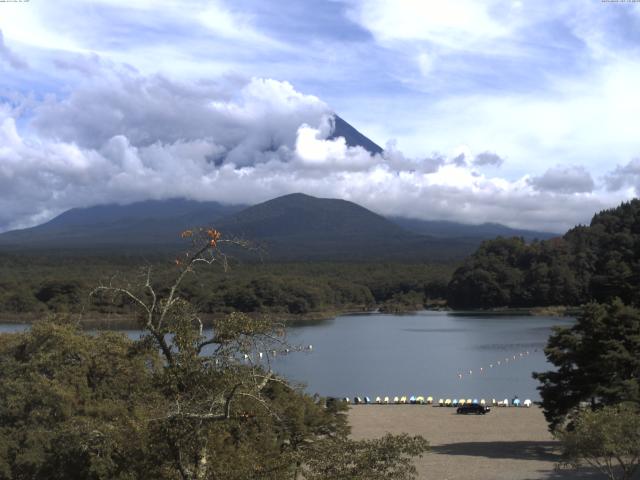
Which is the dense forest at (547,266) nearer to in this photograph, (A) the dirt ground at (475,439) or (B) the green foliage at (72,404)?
(A) the dirt ground at (475,439)

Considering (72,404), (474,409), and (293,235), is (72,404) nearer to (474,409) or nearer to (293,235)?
(474,409)

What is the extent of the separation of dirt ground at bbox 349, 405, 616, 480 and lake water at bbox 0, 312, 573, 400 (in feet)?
16.6

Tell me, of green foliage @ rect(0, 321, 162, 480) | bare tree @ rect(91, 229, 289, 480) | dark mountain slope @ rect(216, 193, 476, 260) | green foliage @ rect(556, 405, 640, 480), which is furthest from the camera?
dark mountain slope @ rect(216, 193, 476, 260)

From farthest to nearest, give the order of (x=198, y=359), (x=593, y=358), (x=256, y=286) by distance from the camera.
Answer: (x=256, y=286) < (x=593, y=358) < (x=198, y=359)

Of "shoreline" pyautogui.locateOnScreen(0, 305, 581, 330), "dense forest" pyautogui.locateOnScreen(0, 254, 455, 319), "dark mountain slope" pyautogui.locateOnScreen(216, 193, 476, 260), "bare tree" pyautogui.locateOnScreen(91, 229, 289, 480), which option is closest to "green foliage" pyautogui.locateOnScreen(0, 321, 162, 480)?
"bare tree" pyautogui.locateOnScreen(91, 229, 289, 480)

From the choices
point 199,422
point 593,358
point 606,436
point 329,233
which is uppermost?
point 329,233

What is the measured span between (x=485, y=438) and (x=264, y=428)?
501 inches

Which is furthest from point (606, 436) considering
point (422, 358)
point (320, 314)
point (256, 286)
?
point (320, 314)

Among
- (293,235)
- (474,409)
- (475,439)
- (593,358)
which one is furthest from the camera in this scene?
(293,235)

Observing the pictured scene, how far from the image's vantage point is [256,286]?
229 feet

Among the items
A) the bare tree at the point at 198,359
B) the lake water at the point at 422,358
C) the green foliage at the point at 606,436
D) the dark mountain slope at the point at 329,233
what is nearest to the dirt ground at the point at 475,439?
the green foliage at the point at 606,436

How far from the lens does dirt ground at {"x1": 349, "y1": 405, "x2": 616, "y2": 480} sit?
1555cm

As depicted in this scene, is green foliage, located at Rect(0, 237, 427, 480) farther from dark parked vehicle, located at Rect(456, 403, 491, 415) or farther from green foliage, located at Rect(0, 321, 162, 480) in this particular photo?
dark parked vehicle, located at Rect(456, 403, 491, 415)

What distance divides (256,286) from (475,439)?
50345mm
